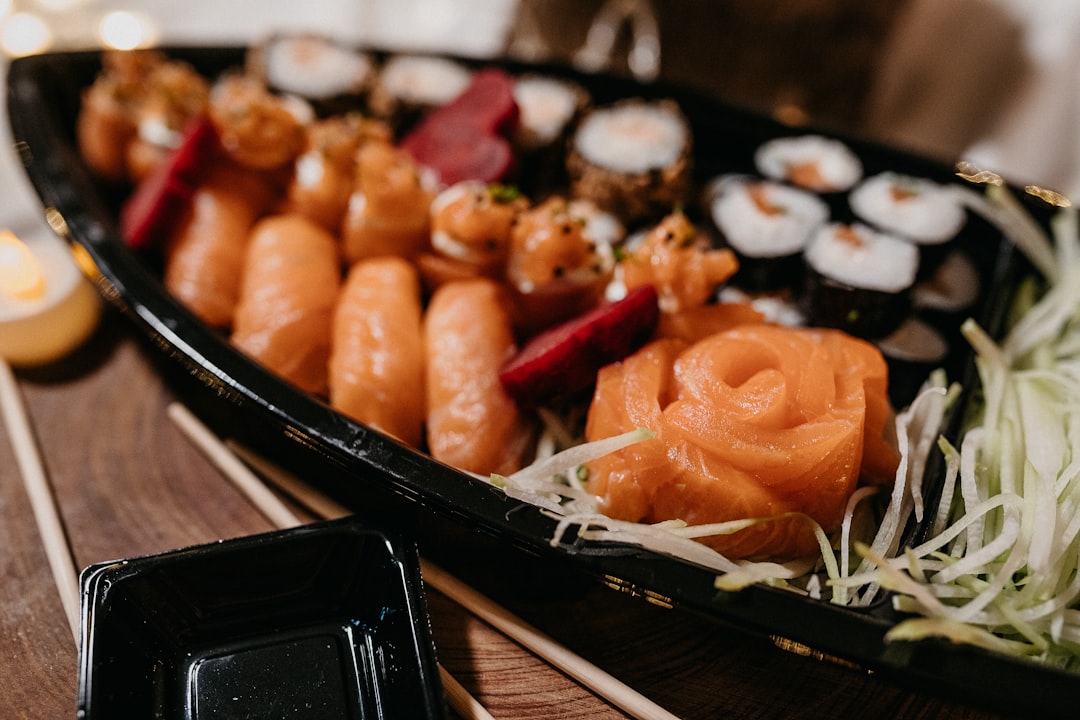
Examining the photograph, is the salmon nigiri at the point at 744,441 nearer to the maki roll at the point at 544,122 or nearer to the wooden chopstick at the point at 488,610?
the wooden chopstick at the point at 488,610

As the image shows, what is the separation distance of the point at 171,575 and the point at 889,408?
161 cm

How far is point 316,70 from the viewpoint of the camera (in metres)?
2.77

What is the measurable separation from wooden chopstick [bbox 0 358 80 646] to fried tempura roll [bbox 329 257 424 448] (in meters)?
0.69

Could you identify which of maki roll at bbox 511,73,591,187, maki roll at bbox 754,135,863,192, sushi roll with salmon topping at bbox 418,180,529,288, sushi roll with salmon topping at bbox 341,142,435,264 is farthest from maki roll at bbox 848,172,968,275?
sushi roll with salmon topping at bbox 341,142,435,264

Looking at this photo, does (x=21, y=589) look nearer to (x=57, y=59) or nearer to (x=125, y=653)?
(x=125, y=653)

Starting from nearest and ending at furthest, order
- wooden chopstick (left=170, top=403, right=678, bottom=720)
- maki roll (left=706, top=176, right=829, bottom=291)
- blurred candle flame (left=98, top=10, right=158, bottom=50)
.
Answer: wooden chopstick (left=170, top=403, right=678, bottom=720) → maki roll (left=706, top=176, right=829, bottom=291) → blurred candle flame (left=98, top=10, right=158, bottom=50)

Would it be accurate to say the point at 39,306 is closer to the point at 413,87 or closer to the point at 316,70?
the point at 316,70

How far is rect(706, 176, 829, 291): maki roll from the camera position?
88.6 inches

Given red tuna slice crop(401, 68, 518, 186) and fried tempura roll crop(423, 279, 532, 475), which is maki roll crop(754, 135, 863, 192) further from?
fried tempura roll crop(423, 279, 532, 475)

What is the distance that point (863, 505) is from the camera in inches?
68.3

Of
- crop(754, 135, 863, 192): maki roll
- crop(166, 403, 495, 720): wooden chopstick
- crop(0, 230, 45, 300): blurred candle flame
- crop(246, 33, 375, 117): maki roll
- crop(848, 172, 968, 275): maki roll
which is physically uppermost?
crop(246, 33, 375, 117): maki roll

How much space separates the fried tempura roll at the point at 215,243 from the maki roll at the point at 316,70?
47 centimetres

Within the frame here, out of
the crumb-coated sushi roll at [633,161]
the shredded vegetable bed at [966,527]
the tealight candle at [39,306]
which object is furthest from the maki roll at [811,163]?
the tealight candle at [39,306]

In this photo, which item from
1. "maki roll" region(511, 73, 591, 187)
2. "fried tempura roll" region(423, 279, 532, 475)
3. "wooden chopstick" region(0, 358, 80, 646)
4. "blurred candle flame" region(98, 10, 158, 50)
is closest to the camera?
"wooden chopstick" region(0, 358, 80, 646)
